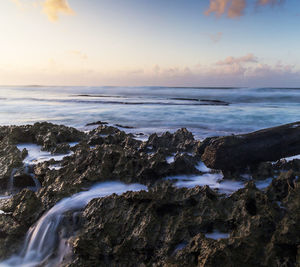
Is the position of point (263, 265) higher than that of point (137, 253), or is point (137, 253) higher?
point (263, 265)

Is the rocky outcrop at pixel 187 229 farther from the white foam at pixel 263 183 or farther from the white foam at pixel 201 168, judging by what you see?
the white foam at pixel 201 168

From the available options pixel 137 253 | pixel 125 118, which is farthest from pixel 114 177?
pixel 125 118

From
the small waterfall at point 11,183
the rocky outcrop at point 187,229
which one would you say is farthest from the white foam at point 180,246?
the small waterfall at point 11,183

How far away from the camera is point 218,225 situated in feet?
8.01

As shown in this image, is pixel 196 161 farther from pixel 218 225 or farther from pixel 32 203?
pixel 32 203

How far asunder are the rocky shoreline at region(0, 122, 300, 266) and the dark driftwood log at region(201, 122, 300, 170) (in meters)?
0.05

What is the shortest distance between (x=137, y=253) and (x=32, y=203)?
1574mm

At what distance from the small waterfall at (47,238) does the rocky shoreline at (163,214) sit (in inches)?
2.5

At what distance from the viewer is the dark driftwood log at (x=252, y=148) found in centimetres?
362

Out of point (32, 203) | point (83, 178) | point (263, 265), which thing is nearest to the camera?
point (263, 265)

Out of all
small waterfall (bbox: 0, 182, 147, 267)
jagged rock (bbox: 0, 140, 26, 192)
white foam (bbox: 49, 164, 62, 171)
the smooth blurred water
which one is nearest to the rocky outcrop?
small waterfall (bbox: 0, 182, 147, 267)

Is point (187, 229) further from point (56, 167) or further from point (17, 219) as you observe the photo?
point (56, 167)

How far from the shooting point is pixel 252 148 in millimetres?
3682

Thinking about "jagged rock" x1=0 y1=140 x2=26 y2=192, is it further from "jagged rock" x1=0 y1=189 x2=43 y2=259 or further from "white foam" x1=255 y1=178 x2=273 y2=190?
"white foam" x1=255 y1=178 x2=273 y2=190
